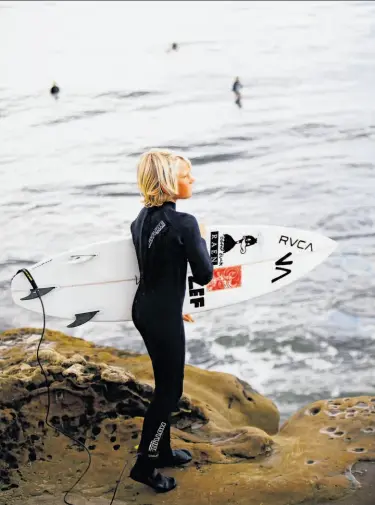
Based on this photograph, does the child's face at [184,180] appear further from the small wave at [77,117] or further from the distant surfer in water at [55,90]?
the distant surfer in water at [55,90]

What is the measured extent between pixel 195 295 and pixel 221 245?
20cm

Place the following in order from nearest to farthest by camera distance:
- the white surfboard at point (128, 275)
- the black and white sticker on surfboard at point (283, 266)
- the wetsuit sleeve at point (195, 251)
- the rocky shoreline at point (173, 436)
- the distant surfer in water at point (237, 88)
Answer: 1. the wetsuit sleeve at point (195, 251)
2. the rocky shoreline at point (173, 436)
3. the white surfboard at point (128, 275)
4. the black and white sticker on surfboard at point (283, 266)
5. the distant surfer in water at point (237, 88)

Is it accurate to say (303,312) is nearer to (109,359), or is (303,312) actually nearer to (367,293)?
(367,293)

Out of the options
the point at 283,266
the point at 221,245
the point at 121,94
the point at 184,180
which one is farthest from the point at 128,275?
the point at 121,94

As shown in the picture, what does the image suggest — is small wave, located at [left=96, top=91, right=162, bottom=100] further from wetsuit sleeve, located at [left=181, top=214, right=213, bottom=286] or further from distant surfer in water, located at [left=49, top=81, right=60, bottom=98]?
wetsuit sleeve, located at [left=181, top=214, right=213, bottom=286]

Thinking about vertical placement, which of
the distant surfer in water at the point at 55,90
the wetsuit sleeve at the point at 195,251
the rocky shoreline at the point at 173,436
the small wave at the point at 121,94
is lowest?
the rocky shoreline at the point at 173,436

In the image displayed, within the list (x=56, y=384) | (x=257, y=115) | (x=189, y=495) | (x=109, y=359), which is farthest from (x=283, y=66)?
(x=189, y=495)

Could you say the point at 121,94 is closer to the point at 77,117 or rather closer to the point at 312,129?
the point at 77,117

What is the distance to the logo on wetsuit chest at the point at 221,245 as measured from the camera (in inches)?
106

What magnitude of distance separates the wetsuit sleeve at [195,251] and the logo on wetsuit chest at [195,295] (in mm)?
398

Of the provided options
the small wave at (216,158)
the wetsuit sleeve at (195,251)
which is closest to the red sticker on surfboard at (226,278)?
the wetsuit sleeve at (195,251)

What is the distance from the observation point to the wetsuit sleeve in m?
2.29

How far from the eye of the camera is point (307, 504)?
96.7 inches

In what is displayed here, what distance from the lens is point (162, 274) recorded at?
2.36 meters
